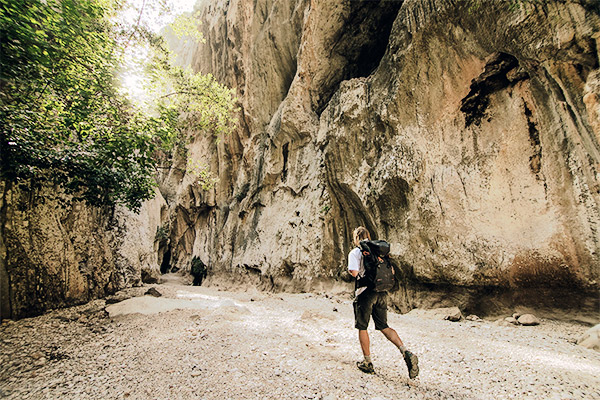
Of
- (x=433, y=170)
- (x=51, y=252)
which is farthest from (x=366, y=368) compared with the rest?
(x=51, y=252)

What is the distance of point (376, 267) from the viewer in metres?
2.88

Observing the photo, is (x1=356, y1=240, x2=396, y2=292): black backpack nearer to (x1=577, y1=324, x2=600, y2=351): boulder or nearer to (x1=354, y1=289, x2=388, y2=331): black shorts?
(x1=354, y1=289, x2=388, y2=331): black shorts

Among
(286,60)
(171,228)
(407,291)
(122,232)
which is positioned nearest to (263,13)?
(286,60)

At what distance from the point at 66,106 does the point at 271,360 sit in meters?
6.16

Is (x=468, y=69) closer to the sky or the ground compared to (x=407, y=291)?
closer to the sky

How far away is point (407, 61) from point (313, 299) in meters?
8.02

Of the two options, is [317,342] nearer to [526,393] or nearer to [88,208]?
[526,393]

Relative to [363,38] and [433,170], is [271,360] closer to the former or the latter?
[433,170]

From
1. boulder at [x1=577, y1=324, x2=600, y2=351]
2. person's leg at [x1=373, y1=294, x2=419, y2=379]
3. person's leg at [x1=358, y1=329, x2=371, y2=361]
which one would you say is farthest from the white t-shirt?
boulder at [x1=577, y1=324, x2=600, y2=351]

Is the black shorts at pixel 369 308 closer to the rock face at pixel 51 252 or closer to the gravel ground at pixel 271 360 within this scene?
the gravel ground at pixel 271 360

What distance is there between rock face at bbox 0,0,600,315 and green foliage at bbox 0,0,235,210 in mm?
1002

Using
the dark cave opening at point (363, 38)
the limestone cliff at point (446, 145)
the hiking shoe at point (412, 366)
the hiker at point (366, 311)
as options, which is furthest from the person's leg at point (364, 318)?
the dark cave opening at point (363, 38)

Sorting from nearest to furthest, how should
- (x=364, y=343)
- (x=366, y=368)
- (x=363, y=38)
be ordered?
(x=366, y=368), (x=364, y=343), (x=363, y=38)

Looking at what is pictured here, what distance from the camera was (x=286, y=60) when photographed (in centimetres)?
1463
